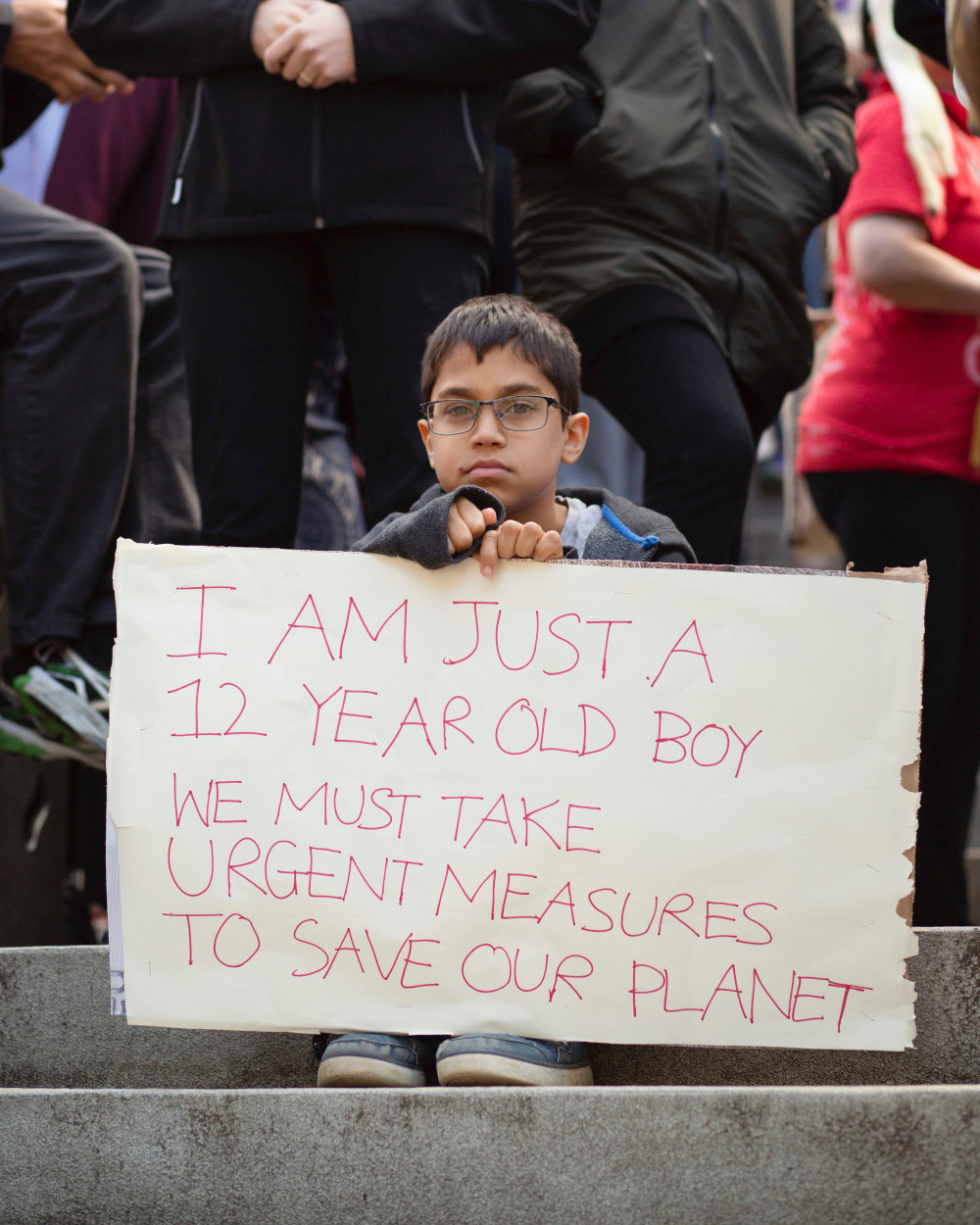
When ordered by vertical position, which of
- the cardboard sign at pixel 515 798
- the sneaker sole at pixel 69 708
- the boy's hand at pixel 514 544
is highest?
the boy's hand at pixel 514 544

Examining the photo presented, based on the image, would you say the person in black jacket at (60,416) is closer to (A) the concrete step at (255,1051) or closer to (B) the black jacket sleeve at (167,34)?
(B) the black jacket sleeve at (167,34)

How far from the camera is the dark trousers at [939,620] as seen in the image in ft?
8.87

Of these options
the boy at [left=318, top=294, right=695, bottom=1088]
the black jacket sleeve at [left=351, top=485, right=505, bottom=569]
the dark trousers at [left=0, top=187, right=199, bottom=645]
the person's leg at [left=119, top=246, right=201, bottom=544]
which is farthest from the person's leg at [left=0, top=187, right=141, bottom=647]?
the black jacket sleeve at [left=351, top=485, right=505, bottom=569]

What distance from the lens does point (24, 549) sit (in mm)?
2771

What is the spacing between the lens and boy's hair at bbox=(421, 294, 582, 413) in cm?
216

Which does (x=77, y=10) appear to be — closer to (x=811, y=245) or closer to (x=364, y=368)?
(x=364, y=368)

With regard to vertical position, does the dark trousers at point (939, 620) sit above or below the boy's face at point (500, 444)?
below

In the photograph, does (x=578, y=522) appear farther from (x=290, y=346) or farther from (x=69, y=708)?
(x=69, y=708)

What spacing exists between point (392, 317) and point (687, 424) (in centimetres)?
53

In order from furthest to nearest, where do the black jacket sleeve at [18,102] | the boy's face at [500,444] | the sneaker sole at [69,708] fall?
the black jacket sleeve at [18,102]
the sneaker sole at [69,708]
the boy's face at [500,444]

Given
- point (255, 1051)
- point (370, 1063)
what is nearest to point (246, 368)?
point (255, 1051)

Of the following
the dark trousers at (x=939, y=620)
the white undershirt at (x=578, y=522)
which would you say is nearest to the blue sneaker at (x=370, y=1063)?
the white undershirt at (x=578, y=522)

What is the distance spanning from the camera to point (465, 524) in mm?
1769

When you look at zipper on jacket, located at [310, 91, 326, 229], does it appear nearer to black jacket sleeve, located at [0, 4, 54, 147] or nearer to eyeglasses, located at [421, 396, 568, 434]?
eyeglasses, located at [421, 396, 568, 434]
